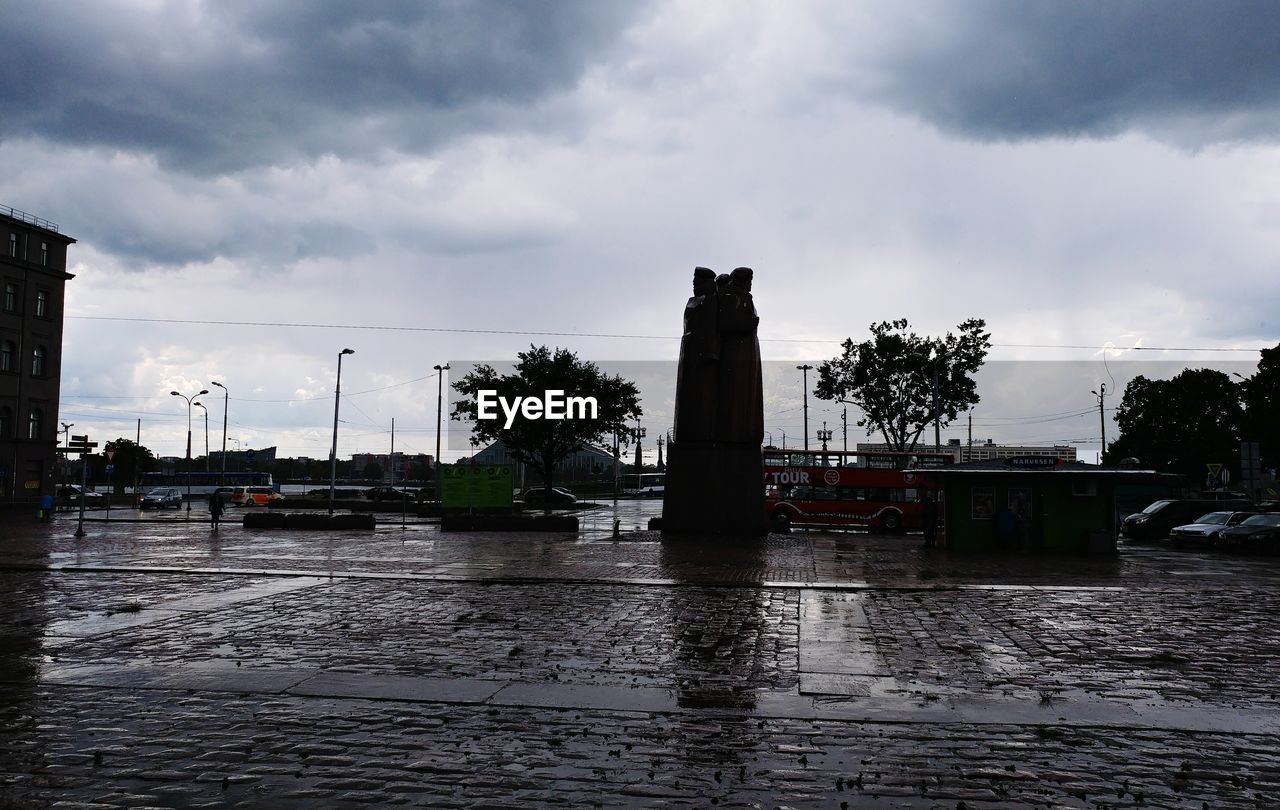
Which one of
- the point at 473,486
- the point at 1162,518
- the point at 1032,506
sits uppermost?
the point at 473,486

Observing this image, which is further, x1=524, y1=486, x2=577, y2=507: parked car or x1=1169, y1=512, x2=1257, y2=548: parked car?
x1=524, y1=486, x2=577, y2=507: parked car

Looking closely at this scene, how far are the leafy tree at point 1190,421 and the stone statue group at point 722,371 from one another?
63.1 metres

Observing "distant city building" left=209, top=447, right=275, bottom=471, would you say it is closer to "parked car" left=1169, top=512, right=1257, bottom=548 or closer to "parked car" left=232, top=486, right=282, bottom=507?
"parked car" left=232, top=486, right=282, bottom=507

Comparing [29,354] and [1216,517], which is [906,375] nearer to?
[1216,517]

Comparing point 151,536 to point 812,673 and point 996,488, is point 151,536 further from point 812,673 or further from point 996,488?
point 812,673

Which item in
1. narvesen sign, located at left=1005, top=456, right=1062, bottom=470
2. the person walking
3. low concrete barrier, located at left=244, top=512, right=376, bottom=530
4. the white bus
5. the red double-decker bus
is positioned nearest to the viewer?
narvesen sign, located at left=1005, top=456, right=1062, bottom=470

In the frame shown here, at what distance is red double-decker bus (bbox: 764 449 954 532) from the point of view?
4069cm

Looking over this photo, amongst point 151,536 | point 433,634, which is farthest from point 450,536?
point 433,634

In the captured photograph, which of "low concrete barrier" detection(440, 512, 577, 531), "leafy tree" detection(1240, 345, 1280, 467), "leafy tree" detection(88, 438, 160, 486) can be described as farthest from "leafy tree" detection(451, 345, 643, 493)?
"leafy tree" detection(88, 438, 160, 486)

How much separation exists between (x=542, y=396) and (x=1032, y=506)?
39061mm

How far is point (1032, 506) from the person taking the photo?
25719 mm

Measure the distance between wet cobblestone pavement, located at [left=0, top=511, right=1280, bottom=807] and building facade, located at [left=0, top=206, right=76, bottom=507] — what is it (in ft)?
187

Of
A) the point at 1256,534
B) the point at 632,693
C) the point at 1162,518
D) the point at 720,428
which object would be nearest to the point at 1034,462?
the point at 1256,534

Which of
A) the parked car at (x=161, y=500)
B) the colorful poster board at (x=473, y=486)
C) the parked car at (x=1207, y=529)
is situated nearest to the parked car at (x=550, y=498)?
the parked car at (x=161, y=500)
